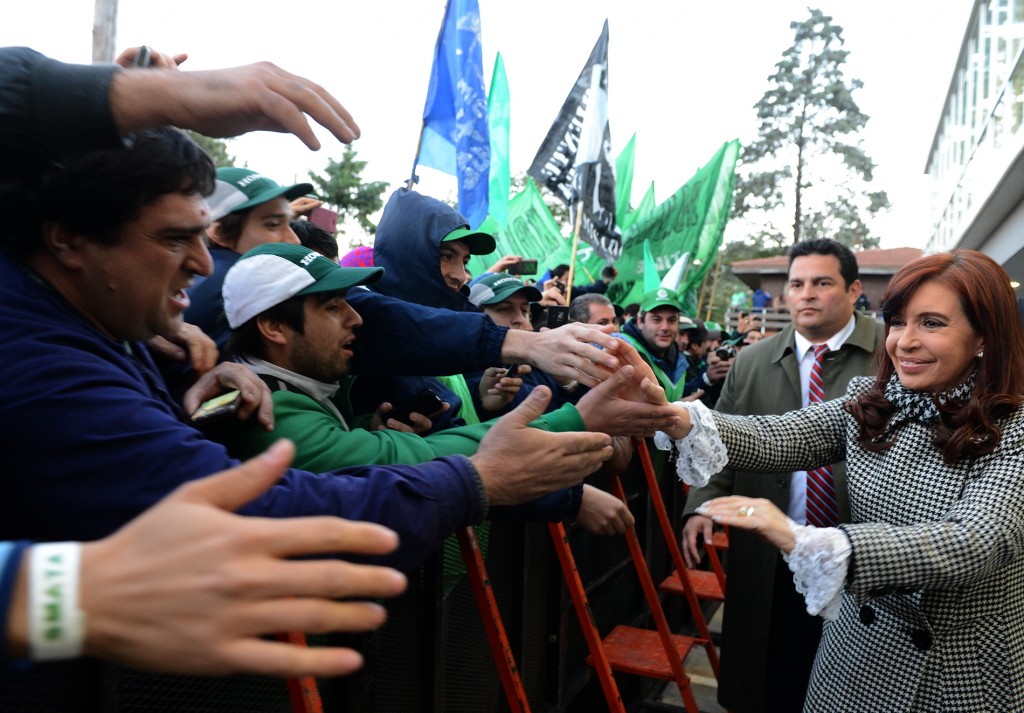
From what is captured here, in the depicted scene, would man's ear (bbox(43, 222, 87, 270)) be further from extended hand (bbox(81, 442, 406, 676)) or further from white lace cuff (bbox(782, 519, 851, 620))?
white lace cuff (bbox(782, 519, 851, 620))

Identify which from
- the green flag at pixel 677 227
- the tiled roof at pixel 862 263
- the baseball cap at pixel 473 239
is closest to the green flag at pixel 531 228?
the green flag at pixel 677 227

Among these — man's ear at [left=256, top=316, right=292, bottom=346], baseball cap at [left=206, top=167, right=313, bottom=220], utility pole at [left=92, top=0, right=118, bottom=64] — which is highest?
utility pole at [left=92, top=0, right=118, bottom=64]

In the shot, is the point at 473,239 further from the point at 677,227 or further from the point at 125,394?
the point at 677,227

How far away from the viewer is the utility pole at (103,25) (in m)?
8.75

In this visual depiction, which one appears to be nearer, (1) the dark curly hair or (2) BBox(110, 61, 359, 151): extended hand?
(2) BBox(110, 61, 359, 151): extended hand

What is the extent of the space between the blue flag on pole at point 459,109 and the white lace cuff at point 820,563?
14.9 feet

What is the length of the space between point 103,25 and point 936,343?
9.18 metres

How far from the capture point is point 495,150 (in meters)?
8.41

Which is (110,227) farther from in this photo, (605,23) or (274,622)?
(605,23)

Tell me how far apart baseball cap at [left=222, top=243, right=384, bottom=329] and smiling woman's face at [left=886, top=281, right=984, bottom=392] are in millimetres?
1564

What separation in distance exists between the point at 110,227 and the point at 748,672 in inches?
128

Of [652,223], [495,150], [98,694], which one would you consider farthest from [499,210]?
[98,694]

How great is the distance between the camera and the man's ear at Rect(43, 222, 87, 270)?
1528 millimetres

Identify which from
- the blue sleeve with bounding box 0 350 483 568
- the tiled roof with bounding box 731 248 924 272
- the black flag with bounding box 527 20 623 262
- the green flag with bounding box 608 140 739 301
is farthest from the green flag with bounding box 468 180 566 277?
the tiled roof with bounding box 731 248 924 272
